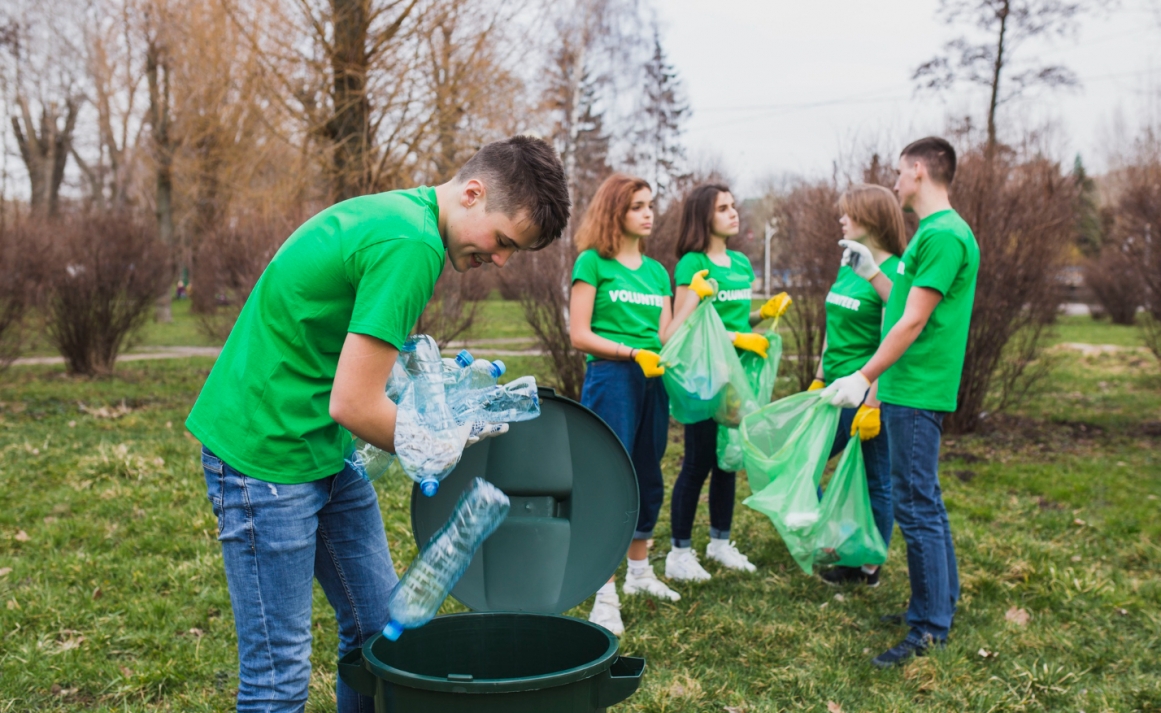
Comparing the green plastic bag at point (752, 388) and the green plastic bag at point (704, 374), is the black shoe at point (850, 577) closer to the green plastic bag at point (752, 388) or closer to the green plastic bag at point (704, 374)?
the green plastic bag at point (752, 388)

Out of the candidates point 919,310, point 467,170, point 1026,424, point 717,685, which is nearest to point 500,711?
point 467,170

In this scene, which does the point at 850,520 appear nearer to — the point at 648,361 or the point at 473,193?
the point at 648,361

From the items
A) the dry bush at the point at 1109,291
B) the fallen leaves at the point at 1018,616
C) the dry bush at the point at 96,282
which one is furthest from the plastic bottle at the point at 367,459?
the dry bush at the point at 1109,291

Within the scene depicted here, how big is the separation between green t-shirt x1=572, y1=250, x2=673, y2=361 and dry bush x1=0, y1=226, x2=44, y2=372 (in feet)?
23.5

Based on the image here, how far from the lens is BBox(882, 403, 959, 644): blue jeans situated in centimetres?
308

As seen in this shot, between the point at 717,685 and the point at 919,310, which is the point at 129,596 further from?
the point at 919,310

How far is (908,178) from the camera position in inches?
126

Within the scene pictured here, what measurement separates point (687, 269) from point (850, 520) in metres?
1.31

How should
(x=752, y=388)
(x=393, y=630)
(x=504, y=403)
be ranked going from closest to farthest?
(x=393, y=630)
(x=504, y=403)
(x=752, y=388)

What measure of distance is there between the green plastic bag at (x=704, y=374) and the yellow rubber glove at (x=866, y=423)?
454mm

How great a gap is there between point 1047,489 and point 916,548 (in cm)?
290

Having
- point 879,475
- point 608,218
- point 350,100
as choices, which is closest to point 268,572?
point 608,218

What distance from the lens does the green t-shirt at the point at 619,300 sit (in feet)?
11.3

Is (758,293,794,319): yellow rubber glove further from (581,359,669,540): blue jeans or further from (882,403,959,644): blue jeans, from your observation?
(882,403,959,644): blue jeans
